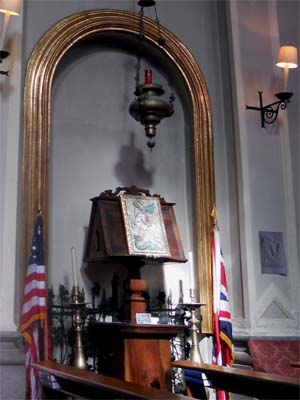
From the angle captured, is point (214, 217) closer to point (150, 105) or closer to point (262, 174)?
point (262, 174)

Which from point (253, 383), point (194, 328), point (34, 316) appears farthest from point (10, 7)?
point (253, 383)

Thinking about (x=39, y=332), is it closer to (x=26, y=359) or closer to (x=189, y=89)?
(x=26, y=359)

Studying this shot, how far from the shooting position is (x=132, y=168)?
550 centimetres

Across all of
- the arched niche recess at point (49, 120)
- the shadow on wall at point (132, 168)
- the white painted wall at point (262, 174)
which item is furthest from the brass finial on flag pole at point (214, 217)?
the shadow on wall at point (132, 168)

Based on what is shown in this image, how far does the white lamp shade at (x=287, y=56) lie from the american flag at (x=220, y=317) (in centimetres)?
159

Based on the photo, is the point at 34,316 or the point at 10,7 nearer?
the point at 34,316

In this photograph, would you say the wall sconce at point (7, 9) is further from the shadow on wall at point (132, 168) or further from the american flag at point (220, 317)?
the american flag at point (220, 317)

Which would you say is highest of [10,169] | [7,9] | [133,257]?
[7,9]

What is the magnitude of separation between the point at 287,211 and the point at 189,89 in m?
1.35

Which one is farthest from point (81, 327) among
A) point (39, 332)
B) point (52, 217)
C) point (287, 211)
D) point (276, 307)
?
point (287, 211)

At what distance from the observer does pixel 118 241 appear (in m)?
4.70

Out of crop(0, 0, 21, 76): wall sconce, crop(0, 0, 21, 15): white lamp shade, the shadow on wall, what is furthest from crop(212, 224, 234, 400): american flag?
crop(0, 0, 21, 15): white lamp shade

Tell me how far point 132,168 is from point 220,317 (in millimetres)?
1442

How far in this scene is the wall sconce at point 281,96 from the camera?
5.48 m
